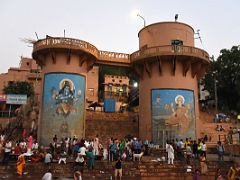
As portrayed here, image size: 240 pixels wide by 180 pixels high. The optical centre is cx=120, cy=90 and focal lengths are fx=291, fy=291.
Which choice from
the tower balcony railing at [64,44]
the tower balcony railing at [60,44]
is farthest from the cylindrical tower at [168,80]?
the tower balcony railing at [60,44]

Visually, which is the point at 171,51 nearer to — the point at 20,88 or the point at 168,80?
the point at 168,80

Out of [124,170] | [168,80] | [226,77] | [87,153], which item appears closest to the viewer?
[87,153]

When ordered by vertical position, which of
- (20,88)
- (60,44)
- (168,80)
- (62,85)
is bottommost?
(62,85)

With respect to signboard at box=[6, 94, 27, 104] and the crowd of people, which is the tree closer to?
signboard at box=[6, 94, 27, 104]

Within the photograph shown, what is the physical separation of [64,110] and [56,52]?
512cm

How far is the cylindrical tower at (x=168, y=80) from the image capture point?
24141mm

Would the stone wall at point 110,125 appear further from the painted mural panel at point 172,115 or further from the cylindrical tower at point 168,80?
the painted mural panel at point 172,115

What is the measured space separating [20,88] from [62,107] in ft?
95.8

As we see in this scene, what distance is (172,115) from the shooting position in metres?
24.1

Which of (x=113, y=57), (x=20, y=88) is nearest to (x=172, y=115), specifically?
(x=113, y=57)

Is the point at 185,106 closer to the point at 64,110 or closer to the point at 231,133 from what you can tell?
the point at 231,133

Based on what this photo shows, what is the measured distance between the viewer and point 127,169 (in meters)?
16.9

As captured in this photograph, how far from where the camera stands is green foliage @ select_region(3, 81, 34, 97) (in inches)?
1946

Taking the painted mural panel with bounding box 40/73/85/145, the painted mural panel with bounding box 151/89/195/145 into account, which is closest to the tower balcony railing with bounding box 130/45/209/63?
the painted mural panel with bounding box 151/89/195/145
